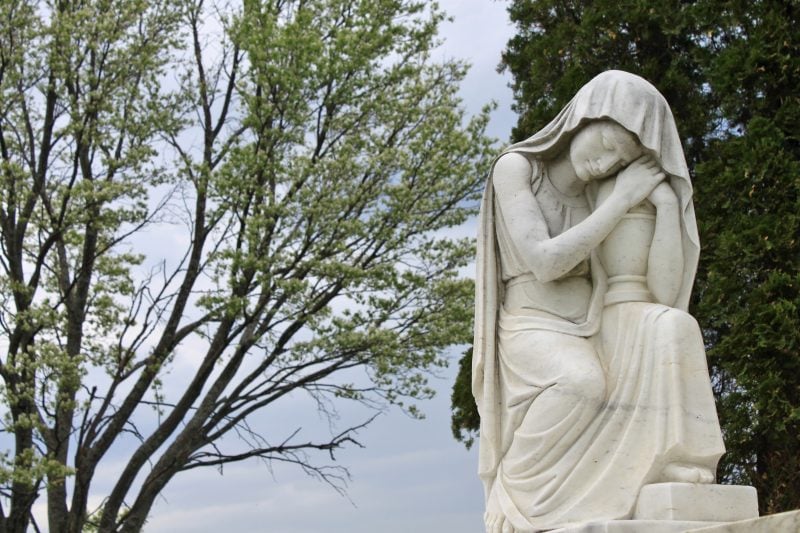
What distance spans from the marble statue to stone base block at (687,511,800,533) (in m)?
0.57

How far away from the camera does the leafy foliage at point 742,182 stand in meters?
11.1

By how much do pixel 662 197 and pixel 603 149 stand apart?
33cm

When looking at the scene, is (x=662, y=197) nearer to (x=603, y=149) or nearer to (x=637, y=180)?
(x=637, y=180)

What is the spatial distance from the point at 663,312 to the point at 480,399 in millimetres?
924

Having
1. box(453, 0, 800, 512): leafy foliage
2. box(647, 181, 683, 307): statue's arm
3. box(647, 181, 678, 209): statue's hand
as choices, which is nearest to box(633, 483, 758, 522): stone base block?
box(647, 181, 683, 307): statue's arm

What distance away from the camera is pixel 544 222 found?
5.29 metres

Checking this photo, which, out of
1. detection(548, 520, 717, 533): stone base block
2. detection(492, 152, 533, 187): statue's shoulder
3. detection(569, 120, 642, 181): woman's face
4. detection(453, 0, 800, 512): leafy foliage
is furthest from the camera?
detection(453, 0, 800, 512): leafy foliage

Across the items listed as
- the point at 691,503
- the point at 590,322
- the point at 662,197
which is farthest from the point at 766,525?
the point at 662,197

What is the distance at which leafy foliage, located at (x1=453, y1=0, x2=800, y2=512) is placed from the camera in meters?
11.1

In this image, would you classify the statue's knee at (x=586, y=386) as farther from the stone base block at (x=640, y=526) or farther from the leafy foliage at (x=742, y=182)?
the leafy foliage at (x=742, y=182)

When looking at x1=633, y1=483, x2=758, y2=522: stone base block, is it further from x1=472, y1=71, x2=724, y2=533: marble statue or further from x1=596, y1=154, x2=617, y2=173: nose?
x1=596, y1=154, x2=617, y2=173: nose

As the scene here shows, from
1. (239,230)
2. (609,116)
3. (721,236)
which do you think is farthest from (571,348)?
(239,230)

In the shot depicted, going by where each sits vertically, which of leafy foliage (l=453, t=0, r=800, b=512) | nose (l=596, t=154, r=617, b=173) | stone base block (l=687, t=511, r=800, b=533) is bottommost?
stone base block (l=687, t=511, r=800, b=533)

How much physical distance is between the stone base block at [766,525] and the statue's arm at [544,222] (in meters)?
1.32
